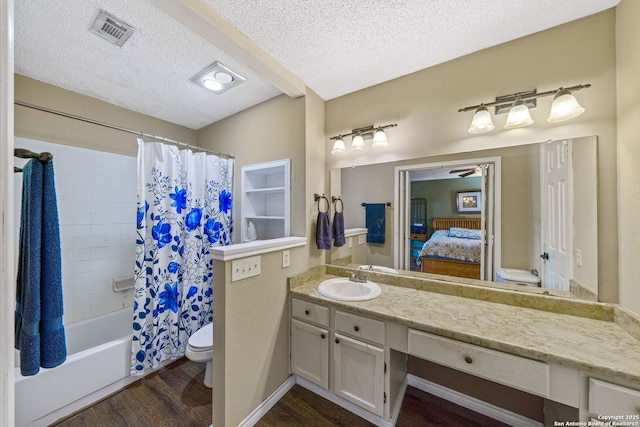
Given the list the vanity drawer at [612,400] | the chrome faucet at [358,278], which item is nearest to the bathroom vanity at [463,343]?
the vanity drawer at [612,400]

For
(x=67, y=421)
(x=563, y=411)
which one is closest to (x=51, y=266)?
(x=67, y=421)

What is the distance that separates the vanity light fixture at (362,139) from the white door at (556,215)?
3.25ft

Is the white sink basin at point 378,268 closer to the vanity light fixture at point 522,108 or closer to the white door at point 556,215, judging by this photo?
the white door at point 556,215

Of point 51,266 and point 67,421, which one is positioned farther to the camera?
point 67,421

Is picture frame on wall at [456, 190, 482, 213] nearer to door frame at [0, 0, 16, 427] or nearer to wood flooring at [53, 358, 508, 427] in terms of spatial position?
wood flooring at [53, 358, 508, 427]

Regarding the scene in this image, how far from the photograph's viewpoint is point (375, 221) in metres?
1.99

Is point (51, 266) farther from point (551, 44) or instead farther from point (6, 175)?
point (551, 44)

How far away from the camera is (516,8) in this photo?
1.24 meters

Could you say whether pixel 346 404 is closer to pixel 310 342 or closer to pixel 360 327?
pixel 310 342

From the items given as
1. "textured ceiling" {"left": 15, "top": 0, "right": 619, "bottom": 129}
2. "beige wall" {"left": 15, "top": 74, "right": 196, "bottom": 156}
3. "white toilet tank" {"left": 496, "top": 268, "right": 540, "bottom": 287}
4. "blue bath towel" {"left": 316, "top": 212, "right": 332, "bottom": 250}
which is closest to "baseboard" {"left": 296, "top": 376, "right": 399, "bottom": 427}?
"blue bath towel" {"left": 316, "top": 212, "right": 332, "bottom": 250}

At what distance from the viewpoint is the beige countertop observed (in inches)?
37.3

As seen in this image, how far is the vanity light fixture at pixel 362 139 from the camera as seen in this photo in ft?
6.09

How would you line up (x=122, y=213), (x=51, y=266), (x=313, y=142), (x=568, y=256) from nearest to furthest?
1. (x=51, y=266)
2. (x=568, y=256)
3. (x=313, y=142)
4. (x=122, y=213)

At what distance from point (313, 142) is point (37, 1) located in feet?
5.51
